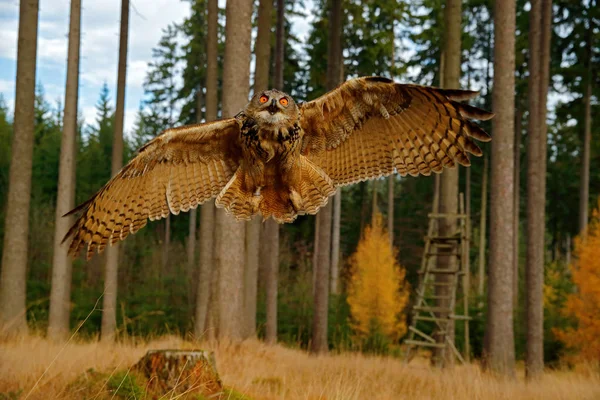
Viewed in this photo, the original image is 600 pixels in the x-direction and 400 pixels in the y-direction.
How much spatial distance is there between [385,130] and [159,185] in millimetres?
1692

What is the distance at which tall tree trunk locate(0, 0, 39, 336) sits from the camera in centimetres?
1062

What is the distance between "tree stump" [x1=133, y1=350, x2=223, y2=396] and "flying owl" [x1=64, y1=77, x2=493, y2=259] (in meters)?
1.61

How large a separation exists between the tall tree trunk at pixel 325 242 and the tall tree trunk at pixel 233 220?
230 inches

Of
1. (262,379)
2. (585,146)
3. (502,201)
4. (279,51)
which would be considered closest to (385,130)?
(262,379)

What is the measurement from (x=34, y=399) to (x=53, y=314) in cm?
706

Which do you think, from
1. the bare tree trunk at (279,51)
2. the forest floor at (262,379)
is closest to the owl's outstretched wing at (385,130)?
the forest floor at (262,379)

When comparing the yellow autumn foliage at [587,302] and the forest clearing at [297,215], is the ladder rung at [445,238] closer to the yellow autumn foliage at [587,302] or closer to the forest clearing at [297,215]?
the forest clearing at [297,215]

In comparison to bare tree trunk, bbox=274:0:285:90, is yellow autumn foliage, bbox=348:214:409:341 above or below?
below

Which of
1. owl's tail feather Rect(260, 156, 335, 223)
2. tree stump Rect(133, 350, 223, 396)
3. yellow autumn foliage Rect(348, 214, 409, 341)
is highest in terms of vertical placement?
owl's tail feather Rect(260, 156, 335, 223)

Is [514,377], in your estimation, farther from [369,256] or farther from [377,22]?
[377,22]

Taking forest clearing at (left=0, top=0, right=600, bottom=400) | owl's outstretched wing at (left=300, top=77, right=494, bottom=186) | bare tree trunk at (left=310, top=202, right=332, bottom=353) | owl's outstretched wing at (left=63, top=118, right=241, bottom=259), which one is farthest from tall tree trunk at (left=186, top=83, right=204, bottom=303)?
owl's outstretched wing at (left=300, top=77, right=494, bottom=186)

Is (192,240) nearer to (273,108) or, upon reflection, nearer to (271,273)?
(271,273)

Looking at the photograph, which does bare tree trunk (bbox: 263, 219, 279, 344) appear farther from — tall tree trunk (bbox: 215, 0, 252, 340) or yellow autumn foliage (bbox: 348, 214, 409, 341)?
tall tree trunk (bbox: 215, 0, 252, 340)

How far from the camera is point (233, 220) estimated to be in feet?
25.5
